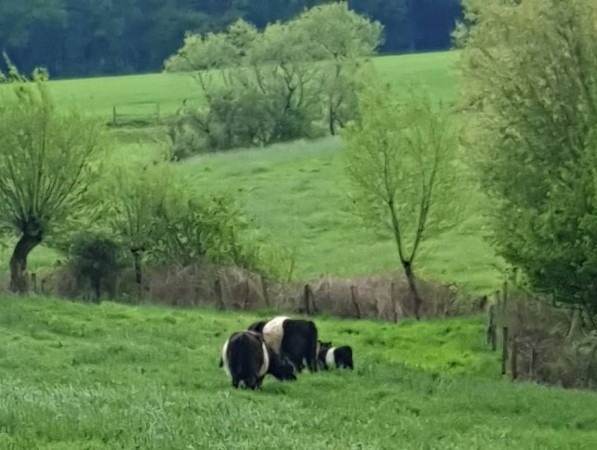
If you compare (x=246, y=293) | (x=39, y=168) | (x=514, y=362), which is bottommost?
(x=246, y=293)

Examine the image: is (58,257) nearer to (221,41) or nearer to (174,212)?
(174,212)

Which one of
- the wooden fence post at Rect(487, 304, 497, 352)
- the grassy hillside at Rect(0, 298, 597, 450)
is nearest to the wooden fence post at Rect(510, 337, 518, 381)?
the grassy hillside at Rect(0, 298, 597, 450)

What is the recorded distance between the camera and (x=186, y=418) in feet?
47.8

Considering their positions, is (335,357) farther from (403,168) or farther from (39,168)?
(39,168)

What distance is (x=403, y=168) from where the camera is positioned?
135 feet

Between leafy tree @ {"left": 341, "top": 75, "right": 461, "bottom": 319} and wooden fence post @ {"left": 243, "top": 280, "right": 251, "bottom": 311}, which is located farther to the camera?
leafy tree @ {"left": 341, "top": 75, "right": 461, "bottom": 319}

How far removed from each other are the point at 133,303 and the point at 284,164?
2555cm

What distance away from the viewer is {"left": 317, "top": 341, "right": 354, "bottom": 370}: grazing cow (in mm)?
23312

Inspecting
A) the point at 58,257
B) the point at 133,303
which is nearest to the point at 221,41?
the point at 58,257

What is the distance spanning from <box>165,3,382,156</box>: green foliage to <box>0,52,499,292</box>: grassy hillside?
2.62 m

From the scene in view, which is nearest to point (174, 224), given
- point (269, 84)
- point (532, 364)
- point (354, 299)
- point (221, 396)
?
point (354, 299)

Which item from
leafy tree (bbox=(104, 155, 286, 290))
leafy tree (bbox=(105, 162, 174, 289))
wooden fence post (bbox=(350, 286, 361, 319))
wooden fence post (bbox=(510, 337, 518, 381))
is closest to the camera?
wooden fence post (bbox=(510, 337, 518, 381))

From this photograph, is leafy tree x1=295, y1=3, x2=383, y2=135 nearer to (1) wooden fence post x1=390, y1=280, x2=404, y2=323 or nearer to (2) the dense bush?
(2) the dense bush

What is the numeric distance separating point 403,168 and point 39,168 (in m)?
12.2
